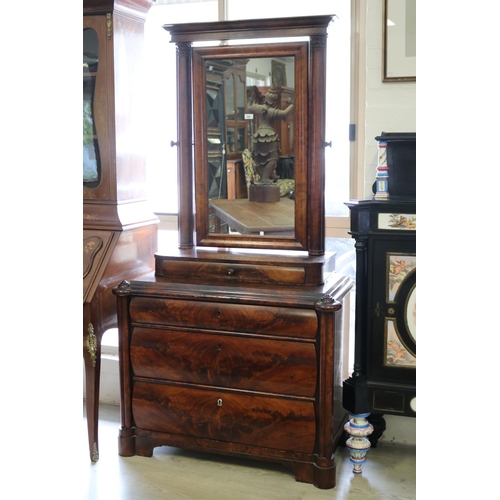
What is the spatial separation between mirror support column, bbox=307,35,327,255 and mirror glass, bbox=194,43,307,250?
0.05 meters

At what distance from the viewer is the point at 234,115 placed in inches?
110

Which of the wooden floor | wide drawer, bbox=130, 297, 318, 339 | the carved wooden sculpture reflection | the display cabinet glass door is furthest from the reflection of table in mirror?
the wooden floor

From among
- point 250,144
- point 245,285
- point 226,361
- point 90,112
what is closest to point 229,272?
point 245,285

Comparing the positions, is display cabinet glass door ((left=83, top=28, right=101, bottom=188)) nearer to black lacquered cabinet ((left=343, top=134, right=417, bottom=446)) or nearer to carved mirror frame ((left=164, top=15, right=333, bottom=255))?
carved mirror frame ((left=164, top=15, right=333, bottom=255))

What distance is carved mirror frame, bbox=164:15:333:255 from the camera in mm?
2668

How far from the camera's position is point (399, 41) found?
2.84 meters

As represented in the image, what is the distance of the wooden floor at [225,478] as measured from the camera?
2.57 m

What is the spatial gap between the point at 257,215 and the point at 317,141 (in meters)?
0.40

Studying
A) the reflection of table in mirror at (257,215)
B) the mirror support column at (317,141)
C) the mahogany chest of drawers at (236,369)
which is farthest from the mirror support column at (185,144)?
the mirror support column at (317,141)

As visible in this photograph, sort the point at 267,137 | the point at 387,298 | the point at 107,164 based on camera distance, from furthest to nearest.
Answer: the point at 107,164, the point at 267,137, the point at 387,298

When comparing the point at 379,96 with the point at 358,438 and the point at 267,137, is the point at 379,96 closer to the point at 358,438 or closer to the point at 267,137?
the point at 267,137

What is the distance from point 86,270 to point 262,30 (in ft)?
4.11
